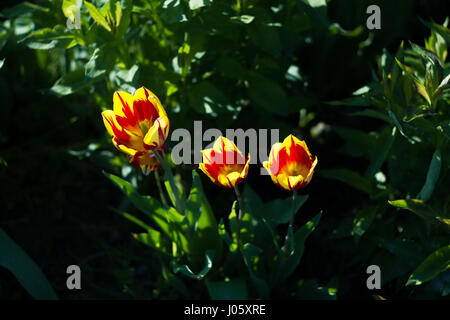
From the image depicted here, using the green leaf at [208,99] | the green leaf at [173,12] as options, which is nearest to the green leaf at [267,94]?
the green leaf at [208,99]

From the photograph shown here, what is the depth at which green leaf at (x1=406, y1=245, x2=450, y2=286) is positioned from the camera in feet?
4.77

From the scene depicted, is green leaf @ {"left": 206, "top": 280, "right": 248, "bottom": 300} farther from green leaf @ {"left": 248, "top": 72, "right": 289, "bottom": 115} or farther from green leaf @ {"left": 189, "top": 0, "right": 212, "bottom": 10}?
green leaf @ {"left": 189, "top": 0, "right": 212, "bottom": 10}

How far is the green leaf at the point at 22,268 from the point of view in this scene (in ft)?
Result: 5.39

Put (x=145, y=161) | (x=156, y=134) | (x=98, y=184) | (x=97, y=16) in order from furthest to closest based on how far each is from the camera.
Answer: (x=98, y=184) < (x=97, y=16) < (x=145, y=161) < (x=156, y=134)

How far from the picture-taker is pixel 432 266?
1.47 meters

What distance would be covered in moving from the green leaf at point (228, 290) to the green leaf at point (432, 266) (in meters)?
0.47

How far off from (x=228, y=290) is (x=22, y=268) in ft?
2.03

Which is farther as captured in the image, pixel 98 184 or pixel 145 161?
pixel 98 184

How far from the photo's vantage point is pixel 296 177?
1325mm

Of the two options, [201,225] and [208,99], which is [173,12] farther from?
[201,225]

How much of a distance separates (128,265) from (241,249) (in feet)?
1.90

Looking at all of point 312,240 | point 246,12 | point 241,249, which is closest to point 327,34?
point 246,12

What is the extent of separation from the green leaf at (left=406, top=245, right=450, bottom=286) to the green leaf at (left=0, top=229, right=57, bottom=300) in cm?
107

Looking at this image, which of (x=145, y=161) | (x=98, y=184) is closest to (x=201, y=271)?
(x=145, y=161)
